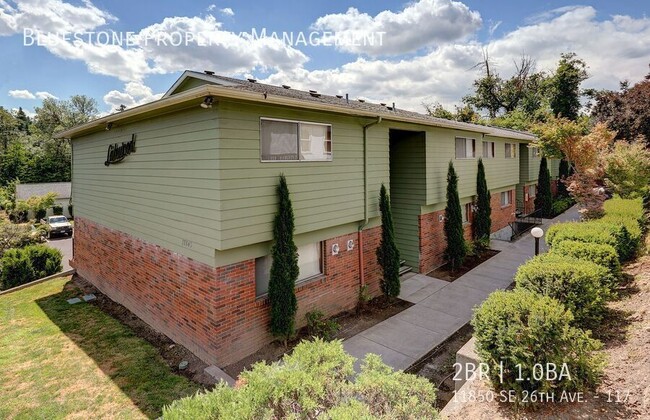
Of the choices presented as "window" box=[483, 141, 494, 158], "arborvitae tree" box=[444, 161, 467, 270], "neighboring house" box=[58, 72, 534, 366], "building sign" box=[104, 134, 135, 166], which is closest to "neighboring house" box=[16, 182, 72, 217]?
"neighboring house" box=[58, 72, 534, 366]

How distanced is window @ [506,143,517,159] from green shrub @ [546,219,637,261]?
10715mm

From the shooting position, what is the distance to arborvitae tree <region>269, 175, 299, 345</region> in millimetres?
7570

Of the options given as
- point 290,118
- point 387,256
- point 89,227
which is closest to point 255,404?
point 290,118

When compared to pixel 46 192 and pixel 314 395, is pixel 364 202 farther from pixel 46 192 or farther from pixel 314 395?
pixel 46 192

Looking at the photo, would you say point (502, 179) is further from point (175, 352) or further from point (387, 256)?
point (175, 352)

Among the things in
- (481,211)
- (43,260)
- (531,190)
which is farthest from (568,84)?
(43,260)

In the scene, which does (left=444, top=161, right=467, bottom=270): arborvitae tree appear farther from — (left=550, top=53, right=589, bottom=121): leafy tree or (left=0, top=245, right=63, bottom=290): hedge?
(left=550, top=53, right=589, bottom=121): leafy tree

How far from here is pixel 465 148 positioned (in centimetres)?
1467

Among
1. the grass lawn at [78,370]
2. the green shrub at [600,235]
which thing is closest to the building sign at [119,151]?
the grass lawn at [78,370]

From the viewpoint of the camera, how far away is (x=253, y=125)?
7.14 meters

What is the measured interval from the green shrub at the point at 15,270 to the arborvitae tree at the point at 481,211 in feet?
60.8

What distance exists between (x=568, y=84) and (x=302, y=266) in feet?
125

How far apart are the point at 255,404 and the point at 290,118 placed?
5960mm

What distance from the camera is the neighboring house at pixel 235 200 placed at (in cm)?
697
